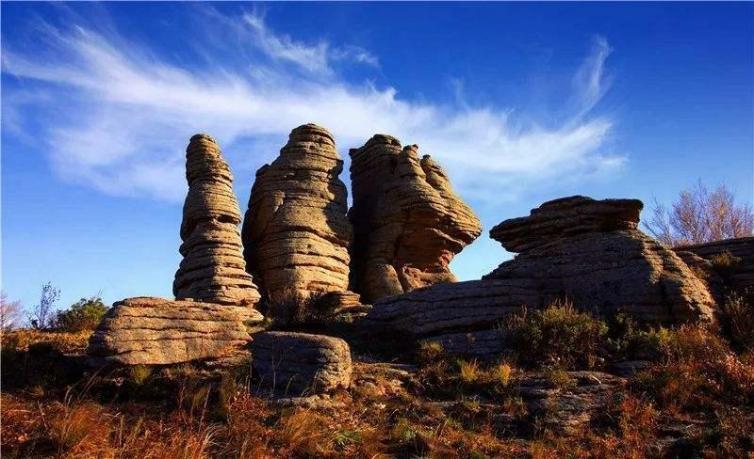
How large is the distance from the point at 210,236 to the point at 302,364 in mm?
14460

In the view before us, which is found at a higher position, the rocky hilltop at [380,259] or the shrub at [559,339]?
the rocky hilltop at [380,259]

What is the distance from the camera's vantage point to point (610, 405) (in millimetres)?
11023

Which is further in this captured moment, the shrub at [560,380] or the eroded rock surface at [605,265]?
the eroded rock surface at [605,265]

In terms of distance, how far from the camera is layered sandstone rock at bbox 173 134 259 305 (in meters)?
22.9

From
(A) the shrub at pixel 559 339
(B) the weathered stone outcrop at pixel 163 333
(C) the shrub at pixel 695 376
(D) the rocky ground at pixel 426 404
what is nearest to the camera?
(D) the rocky ground at pixel 426 404

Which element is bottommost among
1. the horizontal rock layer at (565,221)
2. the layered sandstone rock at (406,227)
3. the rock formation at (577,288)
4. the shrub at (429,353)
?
the shrub at (429,353)

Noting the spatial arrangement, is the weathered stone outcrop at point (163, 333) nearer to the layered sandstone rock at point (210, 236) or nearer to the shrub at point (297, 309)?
the shrub at point (297, 309)

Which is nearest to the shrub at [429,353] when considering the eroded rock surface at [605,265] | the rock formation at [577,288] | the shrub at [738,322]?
the rock formation at [577,288]

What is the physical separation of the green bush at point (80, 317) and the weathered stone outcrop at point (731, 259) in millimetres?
21215

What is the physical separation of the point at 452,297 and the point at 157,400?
363 inches

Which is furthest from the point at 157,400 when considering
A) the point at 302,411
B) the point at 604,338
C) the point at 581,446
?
the point at 604,338

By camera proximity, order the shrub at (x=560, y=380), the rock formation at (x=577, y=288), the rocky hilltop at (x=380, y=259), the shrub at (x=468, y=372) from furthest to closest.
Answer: the rock formation at (x=577, y=288)
the rocky hilltop at (x=380, y=259)
the shrub at (x=468, y=372)
the shrub at (x=560, y=380)

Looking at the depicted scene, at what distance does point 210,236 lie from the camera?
79.7 ft

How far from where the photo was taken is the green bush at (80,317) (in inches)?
709
